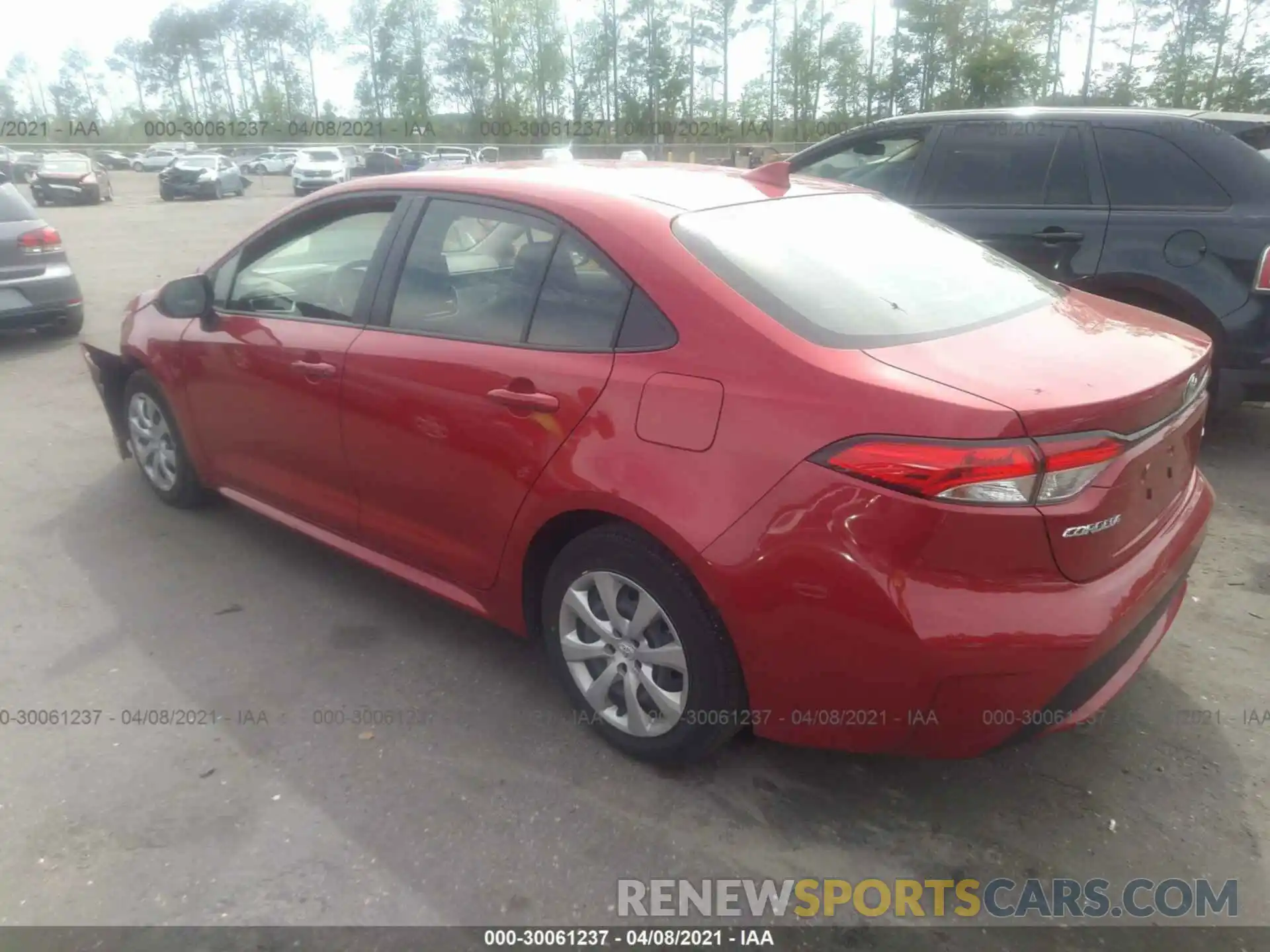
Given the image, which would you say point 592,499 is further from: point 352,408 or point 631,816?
point 352,408

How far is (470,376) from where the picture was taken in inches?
116

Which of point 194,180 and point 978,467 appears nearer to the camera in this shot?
point 978,467

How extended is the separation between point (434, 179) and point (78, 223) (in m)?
21.9

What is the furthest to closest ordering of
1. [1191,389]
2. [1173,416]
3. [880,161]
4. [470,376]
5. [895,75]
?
[895,75], [880,161], [470,376], [1191,389], [1173,416]

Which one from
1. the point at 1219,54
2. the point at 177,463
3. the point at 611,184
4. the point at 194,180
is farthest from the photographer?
the point at 1219,54

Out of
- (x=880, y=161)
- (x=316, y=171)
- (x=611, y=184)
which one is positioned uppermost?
(x=611, y=184)

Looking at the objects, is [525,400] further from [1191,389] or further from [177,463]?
[177,463]

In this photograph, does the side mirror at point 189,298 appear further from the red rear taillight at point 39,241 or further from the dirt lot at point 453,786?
the red rear taillight at point 39,241

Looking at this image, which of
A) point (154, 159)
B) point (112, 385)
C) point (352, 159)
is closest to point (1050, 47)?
point (352, 159)

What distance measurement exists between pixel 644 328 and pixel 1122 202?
12.4 feet

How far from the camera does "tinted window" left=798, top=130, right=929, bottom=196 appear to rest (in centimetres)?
598

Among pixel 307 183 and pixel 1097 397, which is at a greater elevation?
pixel 1097 397

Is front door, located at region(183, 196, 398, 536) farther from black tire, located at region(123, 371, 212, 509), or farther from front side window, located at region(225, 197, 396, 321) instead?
black tire, located at region(123, 371, 212, 509)

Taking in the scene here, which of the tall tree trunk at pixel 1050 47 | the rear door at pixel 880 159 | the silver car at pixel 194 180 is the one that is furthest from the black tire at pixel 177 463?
the tall tree trunk at pixel 1050 47
